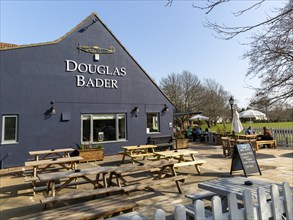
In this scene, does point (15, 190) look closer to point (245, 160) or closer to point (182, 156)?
point (182, 156)

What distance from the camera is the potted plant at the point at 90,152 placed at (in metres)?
10.2

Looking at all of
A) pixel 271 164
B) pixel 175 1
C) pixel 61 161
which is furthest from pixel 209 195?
pixel 271 164

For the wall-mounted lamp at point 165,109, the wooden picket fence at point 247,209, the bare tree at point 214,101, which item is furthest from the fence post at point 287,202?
the bare tree at point 214,101

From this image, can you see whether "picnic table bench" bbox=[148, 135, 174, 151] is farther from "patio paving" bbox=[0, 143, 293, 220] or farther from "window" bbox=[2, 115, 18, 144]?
"window" bbox=[2, 115, 18, 144]

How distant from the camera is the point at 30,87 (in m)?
9.95

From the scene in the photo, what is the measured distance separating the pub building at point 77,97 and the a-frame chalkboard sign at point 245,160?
6881mm

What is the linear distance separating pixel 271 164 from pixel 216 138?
24.4ft

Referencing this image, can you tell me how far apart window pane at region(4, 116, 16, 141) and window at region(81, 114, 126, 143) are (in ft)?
10.5

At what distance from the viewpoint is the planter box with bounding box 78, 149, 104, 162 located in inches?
402

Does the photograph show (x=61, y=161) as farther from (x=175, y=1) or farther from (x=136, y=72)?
(x=136, y=72)

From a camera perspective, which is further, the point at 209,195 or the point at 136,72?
the point at 136,72

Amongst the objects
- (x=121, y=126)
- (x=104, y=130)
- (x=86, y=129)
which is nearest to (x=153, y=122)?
(x=121, y=126)

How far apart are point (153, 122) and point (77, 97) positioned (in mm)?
5296

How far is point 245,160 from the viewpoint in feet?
22.4
